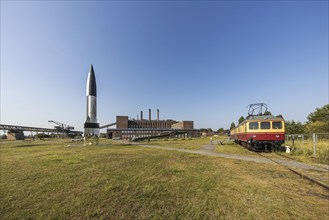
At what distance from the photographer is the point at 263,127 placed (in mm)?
15516

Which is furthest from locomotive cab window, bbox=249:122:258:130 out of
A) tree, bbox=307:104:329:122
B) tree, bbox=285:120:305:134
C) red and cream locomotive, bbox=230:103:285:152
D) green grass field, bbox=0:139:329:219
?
tree, bbox=307:104:329:122

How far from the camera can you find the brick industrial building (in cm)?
8500

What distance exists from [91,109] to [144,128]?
198 ft

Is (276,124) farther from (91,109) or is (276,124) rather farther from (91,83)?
(91,83)

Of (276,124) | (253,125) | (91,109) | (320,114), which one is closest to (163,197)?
(253,125)

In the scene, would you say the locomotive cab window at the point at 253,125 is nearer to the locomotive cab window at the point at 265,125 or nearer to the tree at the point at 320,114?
the locomotive cab window at the point at 265,125

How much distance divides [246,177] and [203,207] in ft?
12.3

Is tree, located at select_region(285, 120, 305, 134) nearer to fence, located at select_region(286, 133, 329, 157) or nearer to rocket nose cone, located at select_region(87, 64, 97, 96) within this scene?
fence, located at select_region(286, 133, 329, 157)

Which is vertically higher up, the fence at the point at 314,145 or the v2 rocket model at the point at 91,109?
the v2 rocket model at the point at 91,109

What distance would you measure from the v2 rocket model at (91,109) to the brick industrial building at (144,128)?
43931mm

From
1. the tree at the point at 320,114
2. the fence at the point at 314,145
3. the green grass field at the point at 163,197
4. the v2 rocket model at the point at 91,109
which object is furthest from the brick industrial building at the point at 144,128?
the green grass field at the point at 163,197

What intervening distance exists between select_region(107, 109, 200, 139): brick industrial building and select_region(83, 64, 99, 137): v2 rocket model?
4393 cm

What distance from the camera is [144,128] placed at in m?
94.1

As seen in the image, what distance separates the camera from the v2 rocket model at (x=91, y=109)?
33562 millimetres
